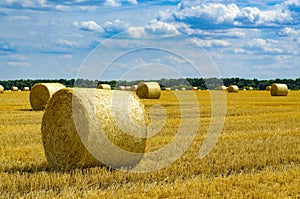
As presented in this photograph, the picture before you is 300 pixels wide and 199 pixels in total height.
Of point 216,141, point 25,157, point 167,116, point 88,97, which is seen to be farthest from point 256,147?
point 167,116

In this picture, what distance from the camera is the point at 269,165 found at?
8.45 metres

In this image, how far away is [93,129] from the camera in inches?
313

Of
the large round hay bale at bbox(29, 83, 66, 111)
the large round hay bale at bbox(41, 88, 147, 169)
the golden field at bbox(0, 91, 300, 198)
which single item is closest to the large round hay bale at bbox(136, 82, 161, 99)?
the large round hay bale at bbox(29, 83, 66, 111)

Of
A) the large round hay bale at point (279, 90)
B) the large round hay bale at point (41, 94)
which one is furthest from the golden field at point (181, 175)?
the large round hay bale at point (279, 90)

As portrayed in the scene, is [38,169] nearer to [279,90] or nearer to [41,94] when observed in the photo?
[41,94]

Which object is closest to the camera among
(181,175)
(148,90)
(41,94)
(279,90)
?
(181,175)

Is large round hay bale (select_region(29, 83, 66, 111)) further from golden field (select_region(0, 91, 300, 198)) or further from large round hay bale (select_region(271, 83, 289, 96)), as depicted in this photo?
large round hay bale (select_region(271, 83, 289, 96))

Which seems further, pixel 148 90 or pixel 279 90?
pixel 279 90

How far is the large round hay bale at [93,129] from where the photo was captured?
7957 mm

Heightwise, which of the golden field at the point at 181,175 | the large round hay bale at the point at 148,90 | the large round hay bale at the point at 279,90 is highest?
the large round hay bale at the point at 148,90

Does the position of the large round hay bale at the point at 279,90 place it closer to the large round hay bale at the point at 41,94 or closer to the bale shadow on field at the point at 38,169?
the large round hay bale at the point at 41,94

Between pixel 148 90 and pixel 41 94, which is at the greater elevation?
pixel 41 94


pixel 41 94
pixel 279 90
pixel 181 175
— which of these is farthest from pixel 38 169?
pixel 279 90

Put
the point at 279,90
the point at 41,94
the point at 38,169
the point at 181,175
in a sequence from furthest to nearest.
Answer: the point at 279,90, the point at 41,94, the point at 38,169, the point at 181,175
